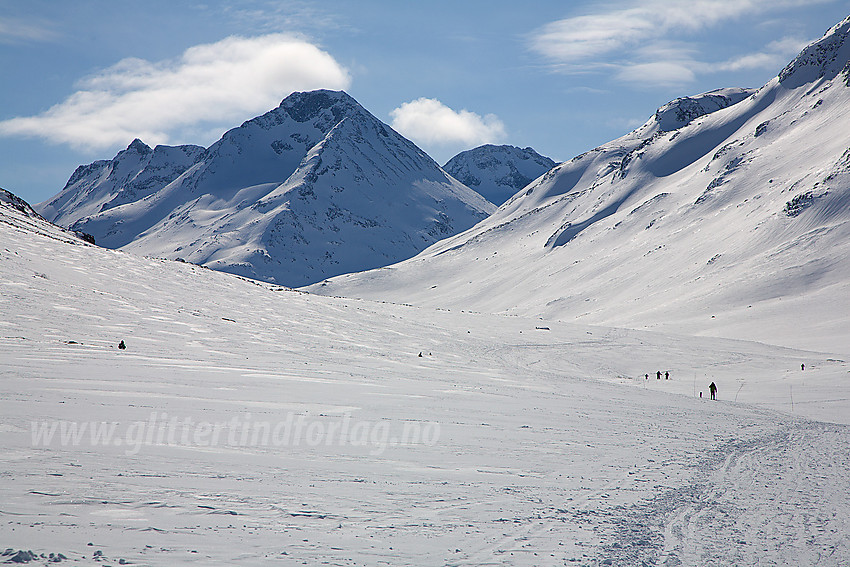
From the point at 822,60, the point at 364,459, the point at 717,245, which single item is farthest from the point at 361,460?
the point at 822,60

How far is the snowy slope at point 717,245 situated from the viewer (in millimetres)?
84688

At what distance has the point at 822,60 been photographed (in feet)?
562

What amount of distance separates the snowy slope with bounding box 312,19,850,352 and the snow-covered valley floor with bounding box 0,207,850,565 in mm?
49299

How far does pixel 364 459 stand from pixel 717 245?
121 meters

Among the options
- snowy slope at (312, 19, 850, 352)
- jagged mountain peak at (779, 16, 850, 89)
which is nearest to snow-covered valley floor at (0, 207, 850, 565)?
snowy slope at (312, 19, 850, 352)

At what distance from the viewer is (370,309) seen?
54250mm

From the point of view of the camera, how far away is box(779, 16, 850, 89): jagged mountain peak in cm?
16600

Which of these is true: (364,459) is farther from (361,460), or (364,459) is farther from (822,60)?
(822,60)

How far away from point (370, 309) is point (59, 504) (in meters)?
46.2

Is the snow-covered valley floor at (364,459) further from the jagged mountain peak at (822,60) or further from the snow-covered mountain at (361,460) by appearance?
the jagged mountain peak at (822,60)

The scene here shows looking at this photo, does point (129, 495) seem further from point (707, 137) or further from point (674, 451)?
point (707, 137)

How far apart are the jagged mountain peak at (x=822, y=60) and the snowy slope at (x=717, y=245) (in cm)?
42

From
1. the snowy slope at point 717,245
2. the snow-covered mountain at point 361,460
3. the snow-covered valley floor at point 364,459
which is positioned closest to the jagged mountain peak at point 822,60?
the snowy slope at point 717,245

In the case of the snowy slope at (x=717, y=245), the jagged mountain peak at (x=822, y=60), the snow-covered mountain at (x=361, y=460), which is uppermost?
the jagged mountain peak at (x=822, y=60)
